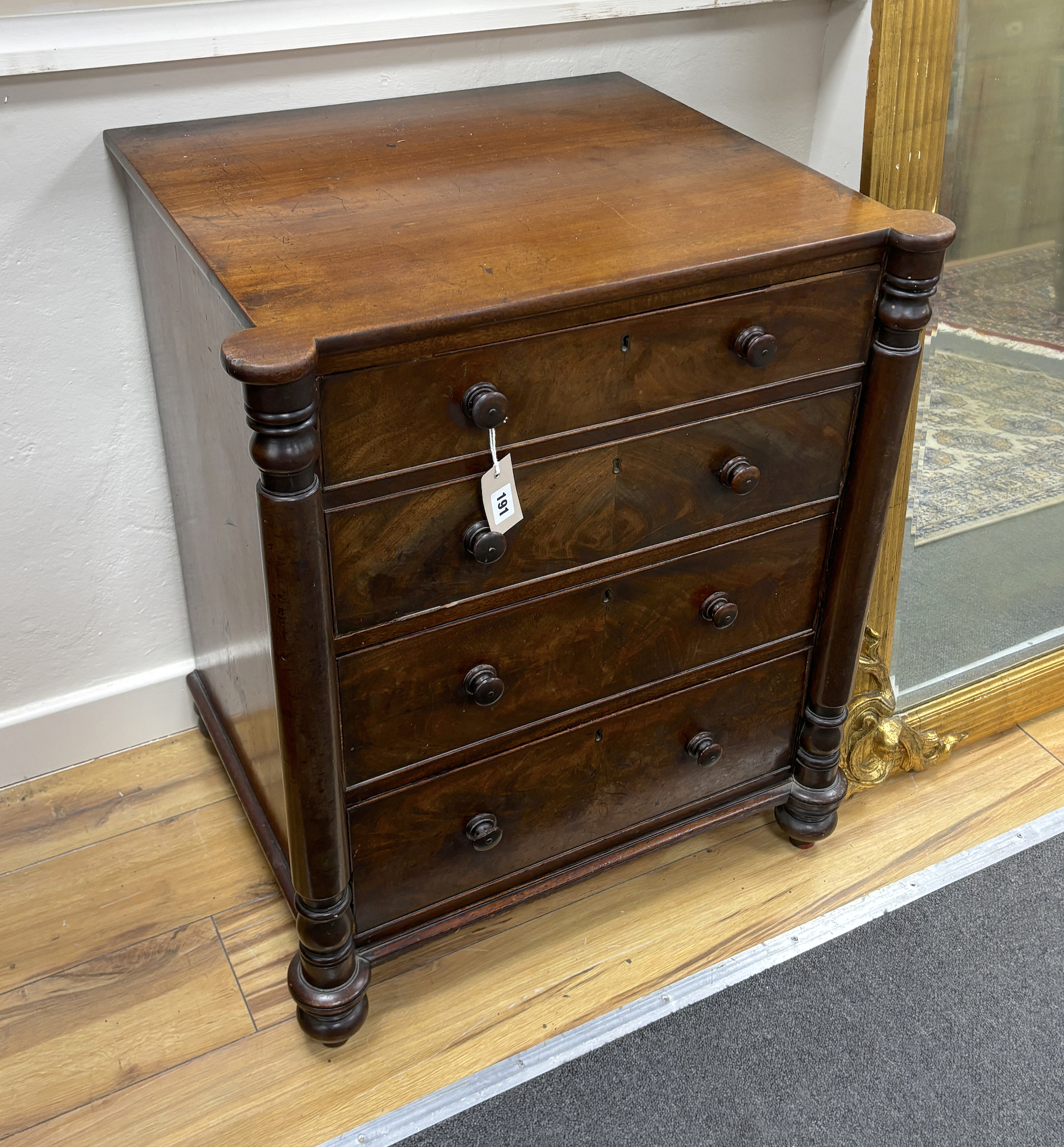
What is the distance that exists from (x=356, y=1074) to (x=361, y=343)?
0.92 m

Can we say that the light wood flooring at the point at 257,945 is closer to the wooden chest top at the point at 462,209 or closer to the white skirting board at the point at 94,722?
the white skirting board at the point at 94,722

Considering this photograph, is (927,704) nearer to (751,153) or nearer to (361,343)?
(751,153)

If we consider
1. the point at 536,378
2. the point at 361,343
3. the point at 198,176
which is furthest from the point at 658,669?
the point at 198,176

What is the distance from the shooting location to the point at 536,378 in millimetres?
1174

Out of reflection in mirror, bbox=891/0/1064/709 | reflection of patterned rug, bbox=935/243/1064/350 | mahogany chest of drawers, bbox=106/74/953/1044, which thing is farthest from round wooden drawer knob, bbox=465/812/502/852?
reflection of patterned rug, bbox=935/243/1064/350

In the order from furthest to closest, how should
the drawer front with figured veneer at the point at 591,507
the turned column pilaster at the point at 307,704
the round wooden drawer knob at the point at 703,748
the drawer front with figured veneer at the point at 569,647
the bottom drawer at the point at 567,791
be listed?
→ the round wooden drawer knob at the point at 703,748 → the bottom drawer at the point at 567,791 → the drawer front with figured veneer at the point at 569,647 → the drawer front with figured veneer at the point at 591,507 → the turned column pilaster at the point at 307,704

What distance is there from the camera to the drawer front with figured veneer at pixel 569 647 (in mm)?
1293

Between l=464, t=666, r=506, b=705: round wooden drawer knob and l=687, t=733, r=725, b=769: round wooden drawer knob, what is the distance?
35 centimetres

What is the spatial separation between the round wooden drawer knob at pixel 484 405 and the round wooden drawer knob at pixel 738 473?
315 mm

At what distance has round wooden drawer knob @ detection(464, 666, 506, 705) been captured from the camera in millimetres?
1313

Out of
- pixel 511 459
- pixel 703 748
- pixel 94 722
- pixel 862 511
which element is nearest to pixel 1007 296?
pixel 862 511

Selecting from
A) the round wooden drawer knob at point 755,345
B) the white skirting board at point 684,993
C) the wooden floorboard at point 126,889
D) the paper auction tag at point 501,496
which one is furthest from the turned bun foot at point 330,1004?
the round wooden drawer knob at point 755,345

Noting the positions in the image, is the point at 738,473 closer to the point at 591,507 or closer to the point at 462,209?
the point at 591,507

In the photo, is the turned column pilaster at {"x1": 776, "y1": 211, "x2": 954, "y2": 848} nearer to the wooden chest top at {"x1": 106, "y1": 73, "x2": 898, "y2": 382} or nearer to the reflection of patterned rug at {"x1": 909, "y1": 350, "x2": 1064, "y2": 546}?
the wooden chest top at {"x1": 106, "y1": 73, "x2": 898, "y2": 382}
